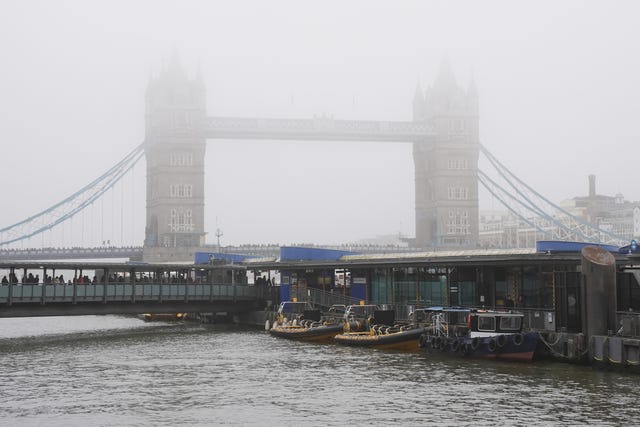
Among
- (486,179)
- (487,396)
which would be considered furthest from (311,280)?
(486,179)

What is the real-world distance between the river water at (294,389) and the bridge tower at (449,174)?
436ft

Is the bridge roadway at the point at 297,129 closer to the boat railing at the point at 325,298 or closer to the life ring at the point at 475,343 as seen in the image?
the boat railing at the point at 325,298

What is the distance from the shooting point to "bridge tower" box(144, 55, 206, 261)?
168 m

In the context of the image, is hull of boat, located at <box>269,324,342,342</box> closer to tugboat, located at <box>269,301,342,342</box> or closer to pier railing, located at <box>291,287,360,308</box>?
tugboat, located at <box>269,301,342,342</box>

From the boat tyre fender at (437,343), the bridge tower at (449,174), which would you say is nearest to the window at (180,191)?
the bridge tower at (449,174)

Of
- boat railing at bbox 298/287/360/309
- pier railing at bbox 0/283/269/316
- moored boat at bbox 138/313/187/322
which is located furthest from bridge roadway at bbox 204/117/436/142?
boat railing at bbox 298/287/360/309

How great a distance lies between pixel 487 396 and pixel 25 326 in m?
54.3

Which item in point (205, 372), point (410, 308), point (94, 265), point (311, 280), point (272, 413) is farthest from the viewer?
point (311, 280)

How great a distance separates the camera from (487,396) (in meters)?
34.3

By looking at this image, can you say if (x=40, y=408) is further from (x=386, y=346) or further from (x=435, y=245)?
(x=435, y=245)

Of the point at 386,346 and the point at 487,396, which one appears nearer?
the point at 487,396

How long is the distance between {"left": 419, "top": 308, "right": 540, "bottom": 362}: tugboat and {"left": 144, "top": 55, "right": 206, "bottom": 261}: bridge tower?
4691 inches

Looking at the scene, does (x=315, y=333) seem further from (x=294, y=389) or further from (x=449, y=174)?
(x=449, y=174)

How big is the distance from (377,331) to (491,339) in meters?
9.69
